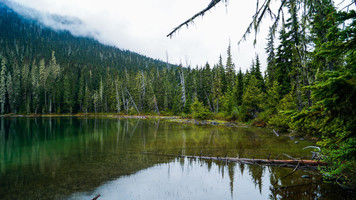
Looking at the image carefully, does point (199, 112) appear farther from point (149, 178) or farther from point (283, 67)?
point (149, 178)

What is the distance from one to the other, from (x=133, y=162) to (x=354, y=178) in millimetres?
11953

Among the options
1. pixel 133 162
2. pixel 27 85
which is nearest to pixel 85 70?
pixel 27 85

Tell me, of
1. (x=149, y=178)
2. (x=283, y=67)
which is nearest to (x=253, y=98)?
(x=283, y=67)

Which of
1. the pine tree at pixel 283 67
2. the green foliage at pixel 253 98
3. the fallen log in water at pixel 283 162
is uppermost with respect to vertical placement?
the pine tree at pixel 283 67

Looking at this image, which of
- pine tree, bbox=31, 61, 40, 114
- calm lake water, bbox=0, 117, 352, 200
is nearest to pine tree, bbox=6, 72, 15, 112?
pine tree, bbox=31, 61, 40, 114

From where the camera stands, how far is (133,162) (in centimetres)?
1420

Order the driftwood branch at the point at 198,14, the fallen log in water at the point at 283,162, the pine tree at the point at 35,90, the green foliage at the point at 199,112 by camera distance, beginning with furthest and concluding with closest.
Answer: the pine tree at the point at 35,90 < the green foliage at the point at 199,112 < the fallen log in water at the point at 283,162 < the driftwood branch at the point at 198,14

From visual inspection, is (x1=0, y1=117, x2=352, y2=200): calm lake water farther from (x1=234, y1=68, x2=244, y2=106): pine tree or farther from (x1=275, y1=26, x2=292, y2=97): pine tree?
(x1=234, y1=68, x2=244, y2=106): pine tree

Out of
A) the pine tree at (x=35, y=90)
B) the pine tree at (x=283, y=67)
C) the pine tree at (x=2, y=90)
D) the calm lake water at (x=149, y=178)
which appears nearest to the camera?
the calm lake water at (x=149, y=178)

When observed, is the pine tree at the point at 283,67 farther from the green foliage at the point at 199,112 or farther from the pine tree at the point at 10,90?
the pine tree at the point at 10,90

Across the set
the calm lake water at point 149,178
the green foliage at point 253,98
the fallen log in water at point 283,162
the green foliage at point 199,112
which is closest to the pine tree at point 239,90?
the green foliage at point 253,98

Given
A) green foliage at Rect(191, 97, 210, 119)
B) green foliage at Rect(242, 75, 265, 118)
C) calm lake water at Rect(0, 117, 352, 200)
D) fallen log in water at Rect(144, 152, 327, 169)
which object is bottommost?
calm lake water at Rect(0, 117, 352, 200)

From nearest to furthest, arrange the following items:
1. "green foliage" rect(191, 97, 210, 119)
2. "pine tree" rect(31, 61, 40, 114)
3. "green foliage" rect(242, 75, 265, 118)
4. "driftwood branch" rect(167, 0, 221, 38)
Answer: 1. "driftwood branch" rect(167, 0, 221, 38)
2. "green foliage" rect(242, 75, 265, 118)
3. "green foliage" rect(191, 97, 210, 119)
4. "pine tree" rect(31, 61, 40, 114)

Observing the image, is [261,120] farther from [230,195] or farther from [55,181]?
[55,181]
